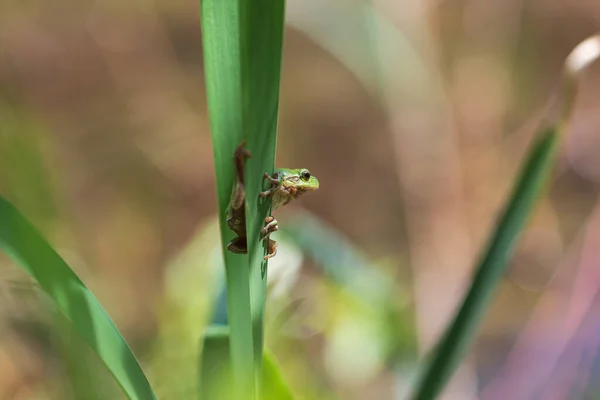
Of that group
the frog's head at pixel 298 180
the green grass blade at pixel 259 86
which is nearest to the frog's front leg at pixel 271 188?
the green grass blade at pixel 259 86

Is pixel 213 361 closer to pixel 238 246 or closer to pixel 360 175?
pixel 238 246

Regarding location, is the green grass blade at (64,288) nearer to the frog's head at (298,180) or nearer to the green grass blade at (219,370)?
the green grass blade at (219,370)

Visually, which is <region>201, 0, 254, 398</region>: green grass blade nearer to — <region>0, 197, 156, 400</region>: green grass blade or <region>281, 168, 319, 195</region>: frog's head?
<region>0, 197, 156, 400</region>: green grass blade

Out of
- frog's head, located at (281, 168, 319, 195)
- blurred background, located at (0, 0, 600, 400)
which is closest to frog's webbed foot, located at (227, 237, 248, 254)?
frog's head, located at (281, 168, 319, 195)

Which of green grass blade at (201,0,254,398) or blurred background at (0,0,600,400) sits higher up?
green grass blade at (201,0,254,398)

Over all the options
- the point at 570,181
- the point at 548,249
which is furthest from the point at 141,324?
the point at 570,181

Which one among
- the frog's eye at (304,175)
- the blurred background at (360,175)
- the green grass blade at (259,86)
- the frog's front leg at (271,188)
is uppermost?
the green grass blade at (259,86)
